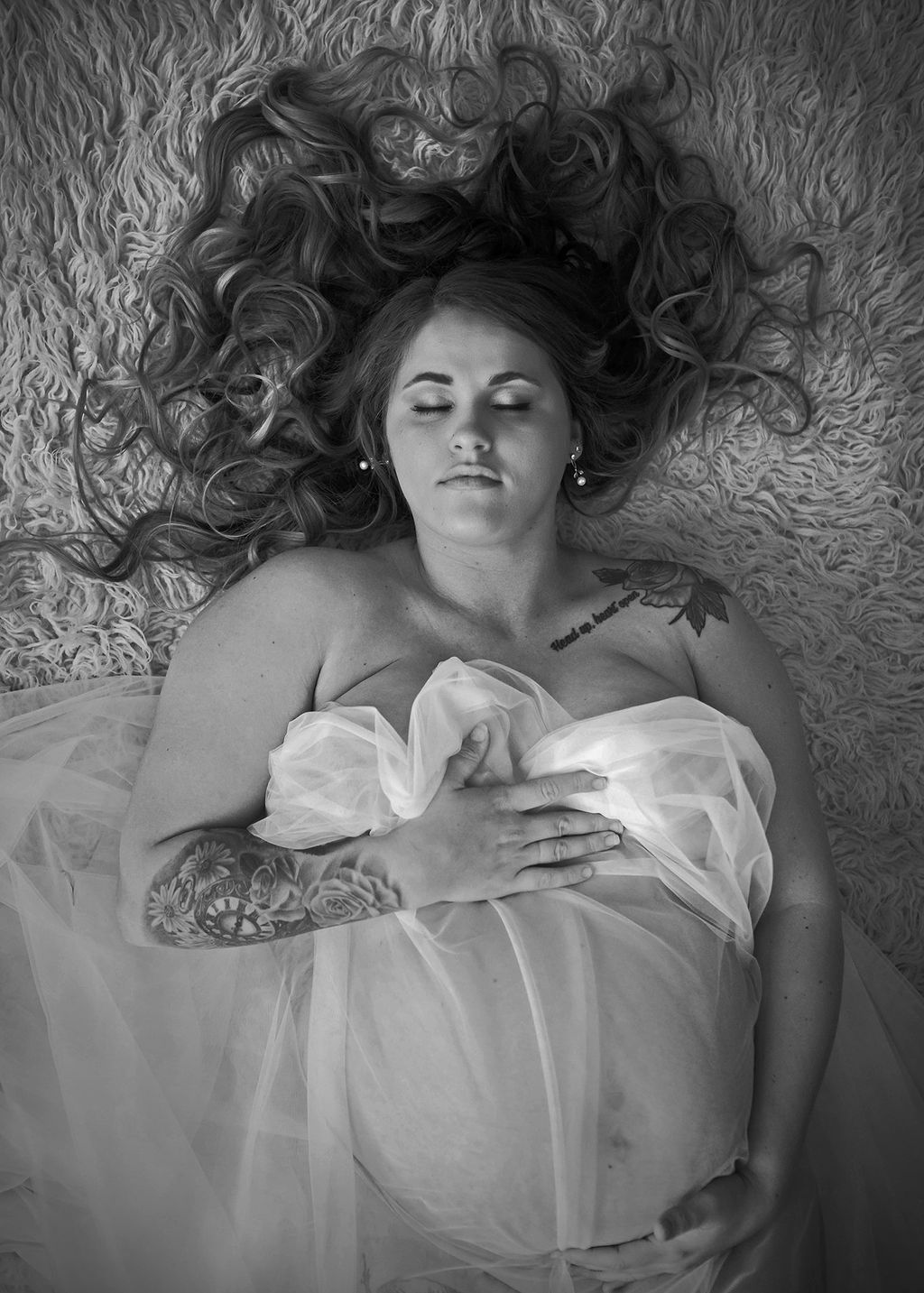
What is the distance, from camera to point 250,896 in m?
1.42

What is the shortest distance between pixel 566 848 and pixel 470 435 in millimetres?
583

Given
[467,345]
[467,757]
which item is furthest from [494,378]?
[467,757]

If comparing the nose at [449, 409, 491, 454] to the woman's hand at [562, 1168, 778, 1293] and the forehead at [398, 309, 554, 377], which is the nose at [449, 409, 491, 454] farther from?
the woman's hand at [562, 1168, 778, 1293]

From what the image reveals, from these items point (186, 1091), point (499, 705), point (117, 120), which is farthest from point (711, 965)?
point (117, 120)

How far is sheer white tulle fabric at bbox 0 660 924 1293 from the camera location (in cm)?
130

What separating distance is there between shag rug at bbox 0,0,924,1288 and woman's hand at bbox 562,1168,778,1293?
26.3 inches

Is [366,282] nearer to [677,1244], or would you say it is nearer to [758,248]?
[758,248]

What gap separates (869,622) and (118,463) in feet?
4.39

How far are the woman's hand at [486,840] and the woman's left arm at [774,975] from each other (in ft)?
1.00

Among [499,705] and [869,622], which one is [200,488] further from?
[869,622]

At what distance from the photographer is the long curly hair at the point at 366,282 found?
1.71 metres

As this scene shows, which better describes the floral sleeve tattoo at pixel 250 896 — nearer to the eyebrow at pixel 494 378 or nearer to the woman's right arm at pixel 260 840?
the woman's right arm at pixel 260 840

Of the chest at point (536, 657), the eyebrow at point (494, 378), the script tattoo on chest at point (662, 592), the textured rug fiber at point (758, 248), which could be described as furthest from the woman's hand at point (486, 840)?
the textured rug fiber at point (758, 248)

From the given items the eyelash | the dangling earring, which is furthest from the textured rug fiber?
the eyelash
